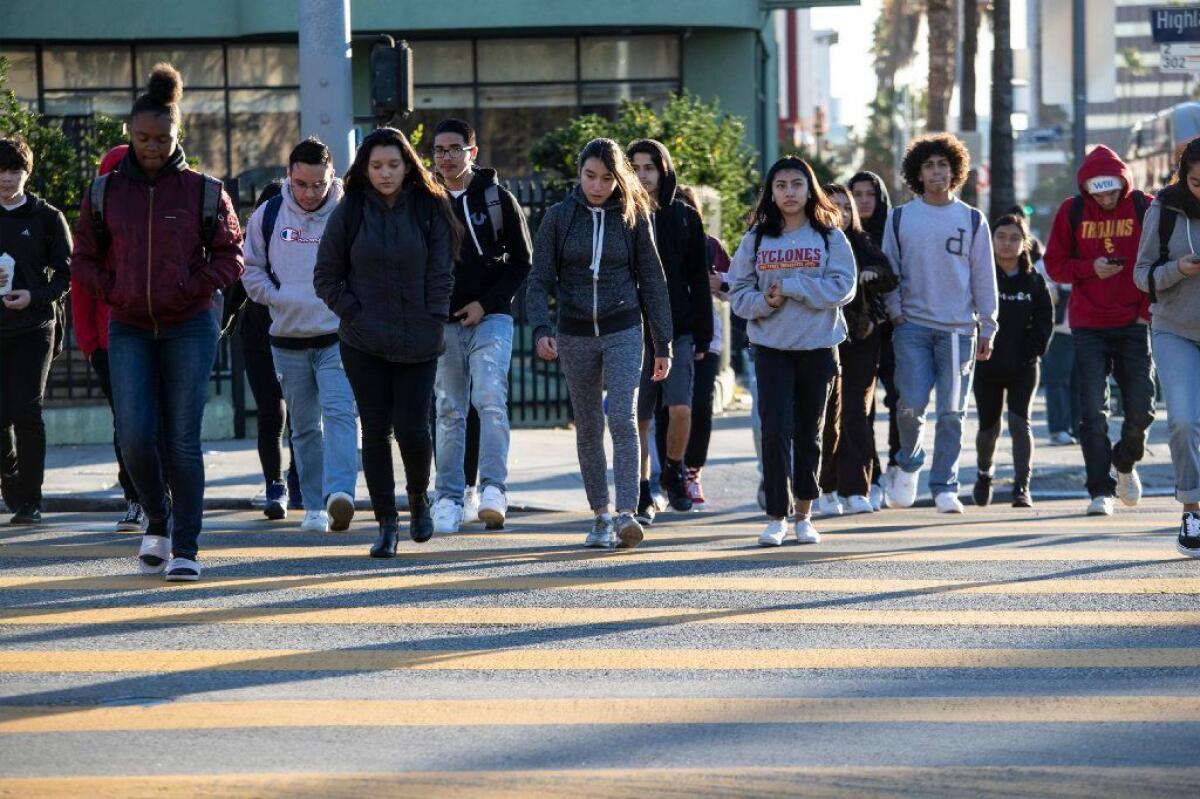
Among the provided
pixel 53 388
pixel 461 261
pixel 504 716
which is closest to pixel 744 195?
pixel 53 388

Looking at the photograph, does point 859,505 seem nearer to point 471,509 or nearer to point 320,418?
point 471,509

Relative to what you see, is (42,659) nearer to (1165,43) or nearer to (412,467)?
(412,467)

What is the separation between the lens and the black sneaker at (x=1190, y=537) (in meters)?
9.39

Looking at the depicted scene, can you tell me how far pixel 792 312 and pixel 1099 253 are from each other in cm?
240

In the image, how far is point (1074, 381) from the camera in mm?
17562

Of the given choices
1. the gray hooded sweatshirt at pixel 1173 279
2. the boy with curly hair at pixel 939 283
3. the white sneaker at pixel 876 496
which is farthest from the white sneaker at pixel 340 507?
the gray hooded sweatshirt at pixel 1173 279

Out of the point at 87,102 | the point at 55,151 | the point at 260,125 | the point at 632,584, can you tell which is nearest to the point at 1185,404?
the point at 632,584

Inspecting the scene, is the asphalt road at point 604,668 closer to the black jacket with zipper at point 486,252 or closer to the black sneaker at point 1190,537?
the black sneaker at point 1190,537

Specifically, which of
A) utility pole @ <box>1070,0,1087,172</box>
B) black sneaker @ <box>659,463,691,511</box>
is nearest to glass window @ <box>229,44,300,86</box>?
utility pole @ <box>1070,0,1087,172</box>

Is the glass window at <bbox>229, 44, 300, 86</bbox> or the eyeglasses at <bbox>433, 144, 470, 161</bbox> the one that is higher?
the glass window at <bbox>229, 44, 300, 86</bbox>

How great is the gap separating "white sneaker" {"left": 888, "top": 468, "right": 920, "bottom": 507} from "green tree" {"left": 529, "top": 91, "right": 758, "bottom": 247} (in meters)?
8.35

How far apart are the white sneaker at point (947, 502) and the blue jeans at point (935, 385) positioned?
0.05m

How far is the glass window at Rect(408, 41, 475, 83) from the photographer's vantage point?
2848cm

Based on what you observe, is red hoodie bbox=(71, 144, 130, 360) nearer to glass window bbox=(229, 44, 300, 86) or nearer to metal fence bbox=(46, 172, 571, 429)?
metal fence bbox=(46, 172, 571, 429)
